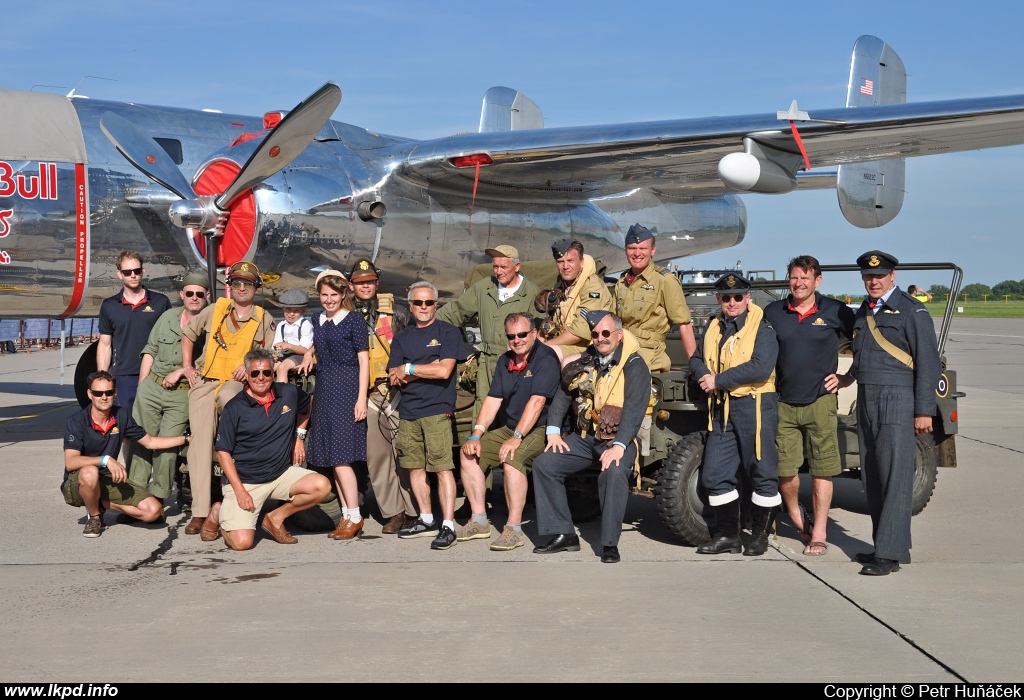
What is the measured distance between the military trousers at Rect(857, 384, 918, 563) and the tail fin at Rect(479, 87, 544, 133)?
12965 mm

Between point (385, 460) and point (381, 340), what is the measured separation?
92cm

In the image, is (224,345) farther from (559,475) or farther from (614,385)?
(614,385)

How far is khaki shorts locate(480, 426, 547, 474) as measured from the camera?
6434 mm

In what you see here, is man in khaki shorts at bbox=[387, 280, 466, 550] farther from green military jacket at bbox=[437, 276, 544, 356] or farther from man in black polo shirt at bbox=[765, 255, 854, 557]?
man in black polo shirt at bbox=[765, 255, 854, 557]

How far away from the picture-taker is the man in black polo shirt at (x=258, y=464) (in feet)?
21.2

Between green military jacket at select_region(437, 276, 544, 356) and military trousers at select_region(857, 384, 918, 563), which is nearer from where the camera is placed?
military trousers at select_region(857, 384, 918, 563)

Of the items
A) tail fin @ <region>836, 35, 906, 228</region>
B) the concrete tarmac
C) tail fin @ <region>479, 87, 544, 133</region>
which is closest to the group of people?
the concrete tarmac

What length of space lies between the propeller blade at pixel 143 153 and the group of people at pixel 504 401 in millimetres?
2381

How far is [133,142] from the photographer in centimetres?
969

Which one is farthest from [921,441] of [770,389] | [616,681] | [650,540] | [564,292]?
[616,681]

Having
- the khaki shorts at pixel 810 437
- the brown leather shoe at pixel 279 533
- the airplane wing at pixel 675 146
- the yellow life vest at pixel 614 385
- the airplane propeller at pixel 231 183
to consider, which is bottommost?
the brown leather shoe at pixel 279 533

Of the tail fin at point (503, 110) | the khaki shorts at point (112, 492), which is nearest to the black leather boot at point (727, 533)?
the khaki shorts at point (112, 492)

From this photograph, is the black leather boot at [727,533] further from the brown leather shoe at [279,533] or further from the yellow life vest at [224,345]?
the yellow life vest at [224,345]

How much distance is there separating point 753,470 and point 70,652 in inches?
158
